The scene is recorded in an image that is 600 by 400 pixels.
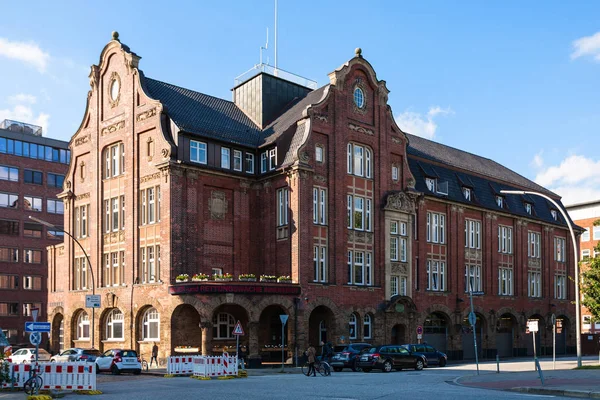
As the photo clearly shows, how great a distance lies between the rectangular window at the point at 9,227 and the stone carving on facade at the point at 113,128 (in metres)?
31.6

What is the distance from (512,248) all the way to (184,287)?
32.8 meters

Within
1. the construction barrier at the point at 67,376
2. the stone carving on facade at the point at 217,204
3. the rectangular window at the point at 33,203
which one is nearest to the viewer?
the construction barrier at the point at 67,376

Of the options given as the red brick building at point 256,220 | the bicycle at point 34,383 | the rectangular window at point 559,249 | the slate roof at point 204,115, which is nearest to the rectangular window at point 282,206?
the red brick building at point 256,220

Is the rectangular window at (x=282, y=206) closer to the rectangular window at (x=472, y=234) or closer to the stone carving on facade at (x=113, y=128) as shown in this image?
the stone carving on facade at (x=113, y=128)

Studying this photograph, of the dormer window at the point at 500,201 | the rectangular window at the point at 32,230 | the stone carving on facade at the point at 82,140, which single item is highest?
the stone carving on facade at the point at 82,140

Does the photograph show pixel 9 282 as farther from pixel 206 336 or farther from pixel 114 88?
pixel 206 336

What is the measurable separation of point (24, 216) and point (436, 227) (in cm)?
4424

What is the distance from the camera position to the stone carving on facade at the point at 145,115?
43.8 m

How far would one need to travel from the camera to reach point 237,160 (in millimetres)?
45781

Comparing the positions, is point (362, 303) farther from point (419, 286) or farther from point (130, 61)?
point (130, 61)

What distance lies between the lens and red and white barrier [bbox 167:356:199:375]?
106 feet

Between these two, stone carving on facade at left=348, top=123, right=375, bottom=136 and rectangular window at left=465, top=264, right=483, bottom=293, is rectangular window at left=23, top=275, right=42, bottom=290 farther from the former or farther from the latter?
rectangular window at left=465, top=264, right=483, bottom=293

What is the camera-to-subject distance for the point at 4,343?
144 ft

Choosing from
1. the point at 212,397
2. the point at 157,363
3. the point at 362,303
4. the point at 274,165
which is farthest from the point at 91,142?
the point at 212,397
